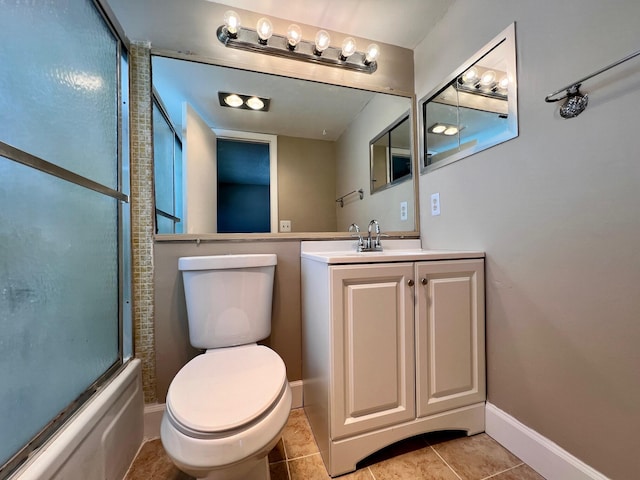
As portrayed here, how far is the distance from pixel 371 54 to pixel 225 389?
1790 millimetres

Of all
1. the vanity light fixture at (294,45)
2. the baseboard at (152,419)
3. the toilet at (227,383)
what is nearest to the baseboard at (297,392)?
the baseboard at (152,419)

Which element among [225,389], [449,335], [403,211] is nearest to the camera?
[225,389]

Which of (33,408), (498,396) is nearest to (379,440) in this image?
(498,396)

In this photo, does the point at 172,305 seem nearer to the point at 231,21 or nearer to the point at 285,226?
the point at 285,226

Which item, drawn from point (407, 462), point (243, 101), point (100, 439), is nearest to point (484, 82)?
point (243, 101)

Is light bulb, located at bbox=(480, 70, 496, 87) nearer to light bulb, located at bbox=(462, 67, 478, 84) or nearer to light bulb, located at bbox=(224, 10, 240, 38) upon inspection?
light bulb, located at bbox=(462, 67, 478, 84)

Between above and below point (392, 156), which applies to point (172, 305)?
below

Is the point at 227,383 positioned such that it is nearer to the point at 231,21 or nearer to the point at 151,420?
the point at 151,420

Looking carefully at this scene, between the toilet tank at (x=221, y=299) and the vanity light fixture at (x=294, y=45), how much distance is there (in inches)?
44.0

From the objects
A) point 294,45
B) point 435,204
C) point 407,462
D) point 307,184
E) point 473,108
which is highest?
point 294,45

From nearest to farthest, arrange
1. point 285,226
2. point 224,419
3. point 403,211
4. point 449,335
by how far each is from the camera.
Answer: point 224,419
point 449,335
point 285,226
point 403,211

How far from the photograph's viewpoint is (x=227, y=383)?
2.67 ft

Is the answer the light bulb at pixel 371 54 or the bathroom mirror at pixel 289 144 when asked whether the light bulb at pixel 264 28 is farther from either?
the light bulb at pixel 371 54

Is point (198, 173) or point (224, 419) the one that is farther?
point (198, 173)
